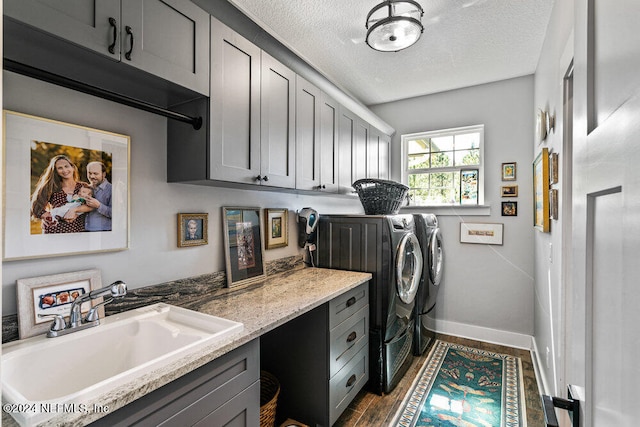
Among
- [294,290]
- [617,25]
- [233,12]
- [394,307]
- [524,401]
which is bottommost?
[524,401]

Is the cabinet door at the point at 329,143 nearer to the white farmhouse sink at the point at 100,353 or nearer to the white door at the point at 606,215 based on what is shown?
the white farmhouse sink at the point at 100,353

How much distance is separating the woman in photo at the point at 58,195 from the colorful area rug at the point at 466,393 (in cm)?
209

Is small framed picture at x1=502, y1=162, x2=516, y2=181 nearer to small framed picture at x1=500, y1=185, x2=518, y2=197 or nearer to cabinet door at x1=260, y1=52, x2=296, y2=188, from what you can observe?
small framed picture at x1=500, y1=185, x2=518, y2=197

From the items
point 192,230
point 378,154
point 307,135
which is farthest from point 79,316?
point 378,154

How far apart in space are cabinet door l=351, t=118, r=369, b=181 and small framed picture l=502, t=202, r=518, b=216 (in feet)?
4.73

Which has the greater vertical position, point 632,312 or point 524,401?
point 632,312

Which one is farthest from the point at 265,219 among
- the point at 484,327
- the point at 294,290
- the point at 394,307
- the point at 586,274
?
the point at 484,327

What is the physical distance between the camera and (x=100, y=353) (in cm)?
127

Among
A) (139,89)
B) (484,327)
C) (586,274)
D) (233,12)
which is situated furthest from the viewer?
(484,327)

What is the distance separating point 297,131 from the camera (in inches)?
85.0

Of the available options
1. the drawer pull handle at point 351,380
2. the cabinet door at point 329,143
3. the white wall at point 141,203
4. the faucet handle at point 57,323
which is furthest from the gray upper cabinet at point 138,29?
the drawer pull handle at point 351,380

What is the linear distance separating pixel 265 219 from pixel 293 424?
1.28 meters

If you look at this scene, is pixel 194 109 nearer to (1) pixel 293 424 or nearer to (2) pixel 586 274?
(2) pixel 586 274

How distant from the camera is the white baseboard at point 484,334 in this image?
3.15 metres
